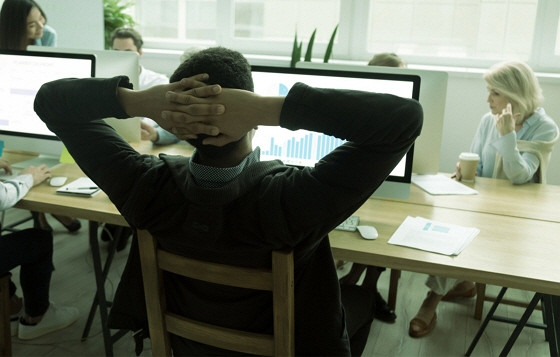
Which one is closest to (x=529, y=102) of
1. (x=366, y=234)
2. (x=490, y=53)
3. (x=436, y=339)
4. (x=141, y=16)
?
(x=436, y=339)

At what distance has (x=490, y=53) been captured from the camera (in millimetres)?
4176

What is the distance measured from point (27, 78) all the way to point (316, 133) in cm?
124

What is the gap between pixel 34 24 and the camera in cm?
338

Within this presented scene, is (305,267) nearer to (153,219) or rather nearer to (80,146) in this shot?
(153,219)

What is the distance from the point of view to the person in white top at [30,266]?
2102 mm

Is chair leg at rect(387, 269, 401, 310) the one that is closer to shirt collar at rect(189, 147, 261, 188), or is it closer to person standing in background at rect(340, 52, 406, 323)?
person standing in background at rect(340, 52, 406, 323)

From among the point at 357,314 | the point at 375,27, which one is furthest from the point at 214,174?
the point at 375,27

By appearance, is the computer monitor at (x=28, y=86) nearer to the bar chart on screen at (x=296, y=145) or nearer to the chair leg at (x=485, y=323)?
the bar chart on screen at (x=296, y=145)

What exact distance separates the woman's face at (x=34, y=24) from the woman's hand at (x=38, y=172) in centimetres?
138

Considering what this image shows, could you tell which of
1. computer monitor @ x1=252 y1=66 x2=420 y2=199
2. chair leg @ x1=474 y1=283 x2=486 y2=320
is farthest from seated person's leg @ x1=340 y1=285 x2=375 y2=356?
chair leg @ x1=474 y1=283 x2=486 y2=320

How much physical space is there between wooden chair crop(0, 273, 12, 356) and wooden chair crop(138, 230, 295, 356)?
41.9 inches

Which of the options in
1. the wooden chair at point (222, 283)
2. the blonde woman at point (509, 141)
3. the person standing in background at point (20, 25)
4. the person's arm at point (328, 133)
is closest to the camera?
the person's arm at point (328, 133)

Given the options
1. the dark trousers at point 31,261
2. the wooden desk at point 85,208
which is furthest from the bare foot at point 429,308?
the dark trousers at point 31,261

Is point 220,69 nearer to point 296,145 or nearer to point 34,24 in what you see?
point 296,145
